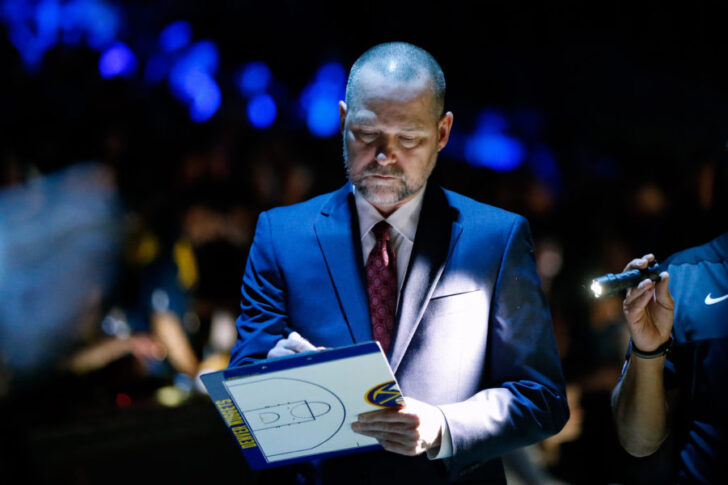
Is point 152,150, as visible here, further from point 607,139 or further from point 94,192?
point 607,139

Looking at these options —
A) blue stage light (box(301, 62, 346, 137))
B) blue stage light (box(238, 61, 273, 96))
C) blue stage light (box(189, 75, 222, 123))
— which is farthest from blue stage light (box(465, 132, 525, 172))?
blue stage light (box(189, 75, 222, 123))

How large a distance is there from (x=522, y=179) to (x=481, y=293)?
2716mm

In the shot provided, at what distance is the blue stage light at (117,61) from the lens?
511 cm

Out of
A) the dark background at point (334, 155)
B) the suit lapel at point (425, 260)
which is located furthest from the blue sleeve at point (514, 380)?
the dark background at point (334, 155)

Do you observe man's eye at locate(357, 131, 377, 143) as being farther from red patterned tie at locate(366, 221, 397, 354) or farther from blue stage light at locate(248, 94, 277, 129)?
blue stage light at locate(248, 94, 277, 129)

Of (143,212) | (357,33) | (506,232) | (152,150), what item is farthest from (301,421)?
(357,33)

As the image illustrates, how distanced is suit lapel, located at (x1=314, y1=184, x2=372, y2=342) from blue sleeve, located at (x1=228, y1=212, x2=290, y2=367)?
12 cm

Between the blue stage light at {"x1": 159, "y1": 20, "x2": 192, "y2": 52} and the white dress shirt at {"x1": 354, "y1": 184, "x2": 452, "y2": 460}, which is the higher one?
the blue stage light at {"x1": 159, "y1": 20, "x2": 192, "y2": 52}

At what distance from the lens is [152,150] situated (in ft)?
14.9

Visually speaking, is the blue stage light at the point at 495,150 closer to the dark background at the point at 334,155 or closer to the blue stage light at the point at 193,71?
the dark background at the point at 334,155

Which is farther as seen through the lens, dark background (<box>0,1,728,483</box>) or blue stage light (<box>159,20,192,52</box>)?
blue stage light (<box>159,20,192,52</box>)

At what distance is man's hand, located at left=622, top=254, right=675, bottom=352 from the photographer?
177 centimetres

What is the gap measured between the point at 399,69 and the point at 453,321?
23.0 inches

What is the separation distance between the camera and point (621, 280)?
67.7 inches
